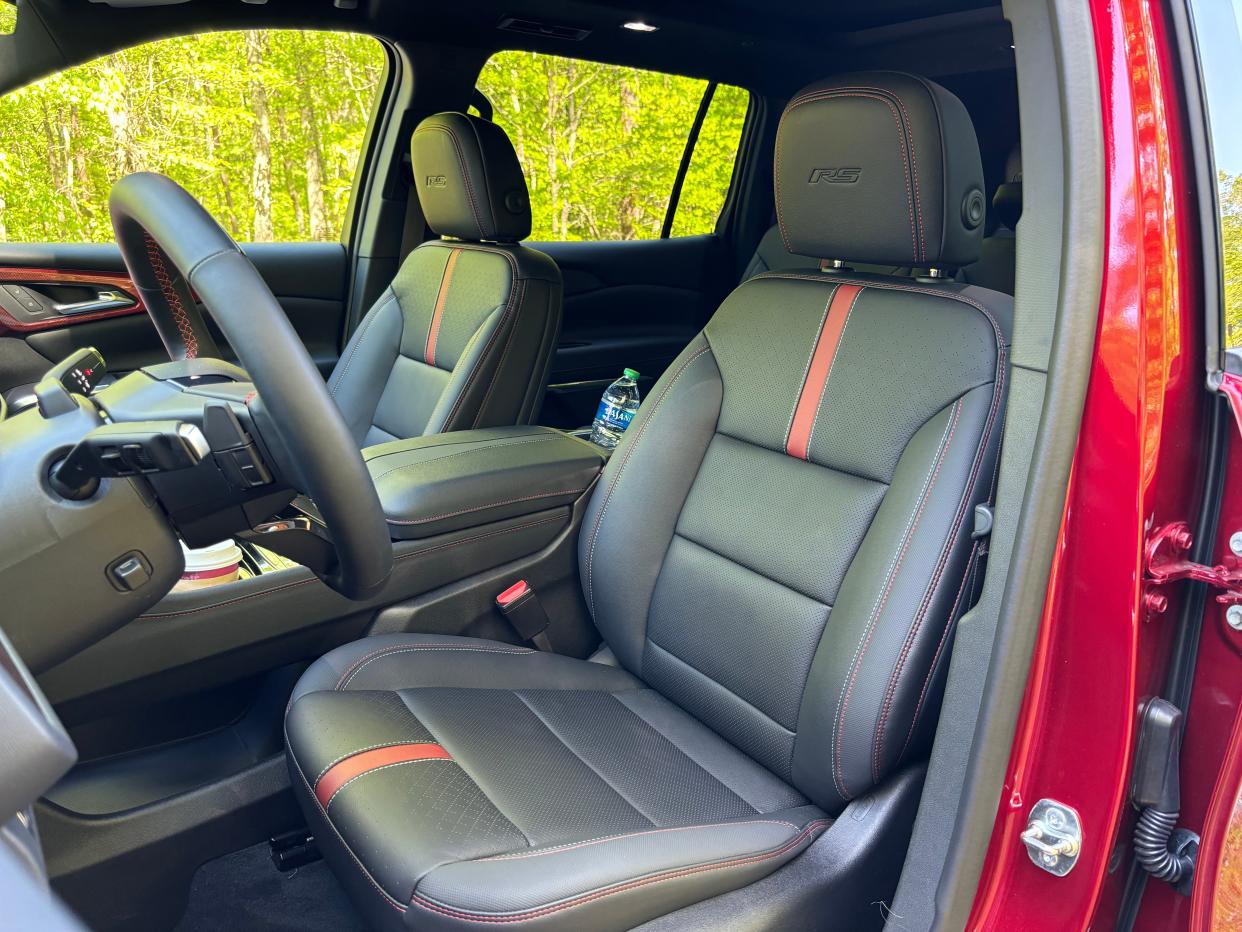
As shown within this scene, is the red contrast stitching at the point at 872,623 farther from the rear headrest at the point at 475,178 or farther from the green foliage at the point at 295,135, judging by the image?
the green foliage at the point at 295,135

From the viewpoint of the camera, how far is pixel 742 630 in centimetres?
154

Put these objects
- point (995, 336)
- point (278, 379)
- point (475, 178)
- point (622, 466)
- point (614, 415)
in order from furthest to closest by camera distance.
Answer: point (614, 415) < point (475, 178) < point (622, 466) < point (995, 336) < point (278, 379)

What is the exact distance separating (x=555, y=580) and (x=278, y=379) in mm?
1115

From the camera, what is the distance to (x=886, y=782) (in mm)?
1356

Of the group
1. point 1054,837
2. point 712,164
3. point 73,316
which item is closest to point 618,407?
point 712,164

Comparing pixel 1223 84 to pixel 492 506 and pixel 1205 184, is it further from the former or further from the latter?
pixel 492 506

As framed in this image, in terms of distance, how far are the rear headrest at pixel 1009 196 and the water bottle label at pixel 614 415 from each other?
1200mm

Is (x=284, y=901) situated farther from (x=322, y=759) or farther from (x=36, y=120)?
(x=36, y=120)

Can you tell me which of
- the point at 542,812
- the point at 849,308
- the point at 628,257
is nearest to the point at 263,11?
the point at 628,257

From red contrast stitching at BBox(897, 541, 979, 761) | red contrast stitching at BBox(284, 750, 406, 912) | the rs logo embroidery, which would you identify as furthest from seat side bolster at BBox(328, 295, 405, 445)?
red contrast stitching at BBox(897, 541, 979, 761)

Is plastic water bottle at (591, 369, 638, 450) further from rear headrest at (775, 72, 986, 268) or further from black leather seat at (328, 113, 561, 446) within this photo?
rear headrest at (775, 72, 986, 268)

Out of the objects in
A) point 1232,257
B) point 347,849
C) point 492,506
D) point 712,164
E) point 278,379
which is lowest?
point 347,849

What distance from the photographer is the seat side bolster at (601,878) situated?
1113 mm

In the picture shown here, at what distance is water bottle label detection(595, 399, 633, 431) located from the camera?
299cm
